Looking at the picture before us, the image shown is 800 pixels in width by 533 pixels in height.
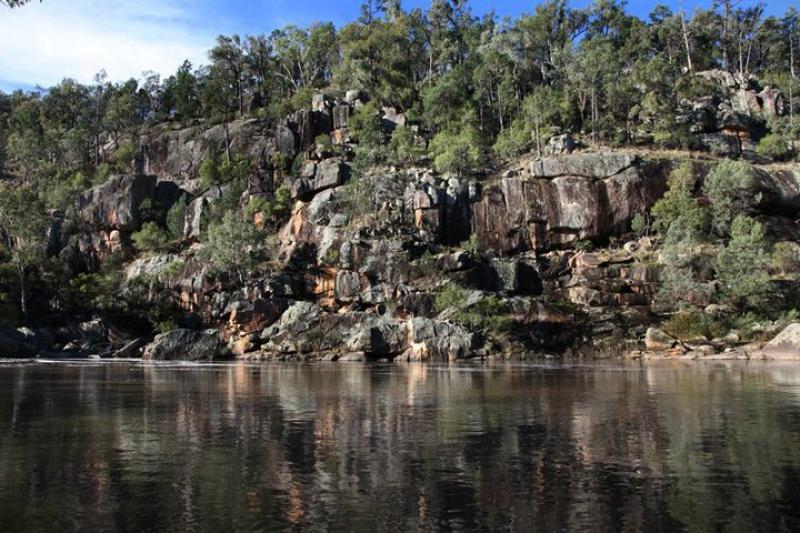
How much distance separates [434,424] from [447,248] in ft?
237

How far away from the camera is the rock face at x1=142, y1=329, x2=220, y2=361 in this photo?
79.8 metres

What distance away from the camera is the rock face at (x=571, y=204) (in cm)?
10038

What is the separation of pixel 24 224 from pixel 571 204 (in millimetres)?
83174

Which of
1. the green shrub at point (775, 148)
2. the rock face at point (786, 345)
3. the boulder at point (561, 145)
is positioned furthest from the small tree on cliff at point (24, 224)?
the green shrub at point (775, 148)

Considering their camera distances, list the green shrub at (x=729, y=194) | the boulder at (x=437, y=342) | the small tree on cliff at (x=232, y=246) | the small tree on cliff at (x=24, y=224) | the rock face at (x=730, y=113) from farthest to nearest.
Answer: the rock face at (x=730, y=113) < the small tree on cliff at (x=24, y=224) < the small tree on cliff at (x=232, y=246) < the green shrub at (x=729, y=194) < the boulder at (x=437, y=342)

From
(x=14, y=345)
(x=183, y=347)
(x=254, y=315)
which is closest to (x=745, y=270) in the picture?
(x=254, y=315)

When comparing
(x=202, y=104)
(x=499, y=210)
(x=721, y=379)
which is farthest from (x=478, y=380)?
(x=202, y=104)

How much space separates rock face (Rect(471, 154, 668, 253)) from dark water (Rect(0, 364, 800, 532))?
6608cm

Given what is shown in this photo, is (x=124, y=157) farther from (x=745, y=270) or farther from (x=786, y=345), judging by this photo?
(x=786, y=345)

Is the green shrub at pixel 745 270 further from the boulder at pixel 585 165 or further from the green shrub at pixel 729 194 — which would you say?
the boulder at pixel 585 165

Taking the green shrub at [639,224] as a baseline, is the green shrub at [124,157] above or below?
above

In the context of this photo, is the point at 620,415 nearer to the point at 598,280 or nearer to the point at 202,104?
the point at 598,280

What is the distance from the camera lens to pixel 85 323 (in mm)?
91812

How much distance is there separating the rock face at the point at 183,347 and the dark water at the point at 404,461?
44911mm
